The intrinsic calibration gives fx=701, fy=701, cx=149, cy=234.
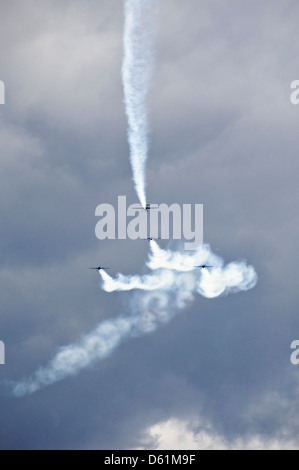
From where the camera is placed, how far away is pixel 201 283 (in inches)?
4916

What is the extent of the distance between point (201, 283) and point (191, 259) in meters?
6.13
